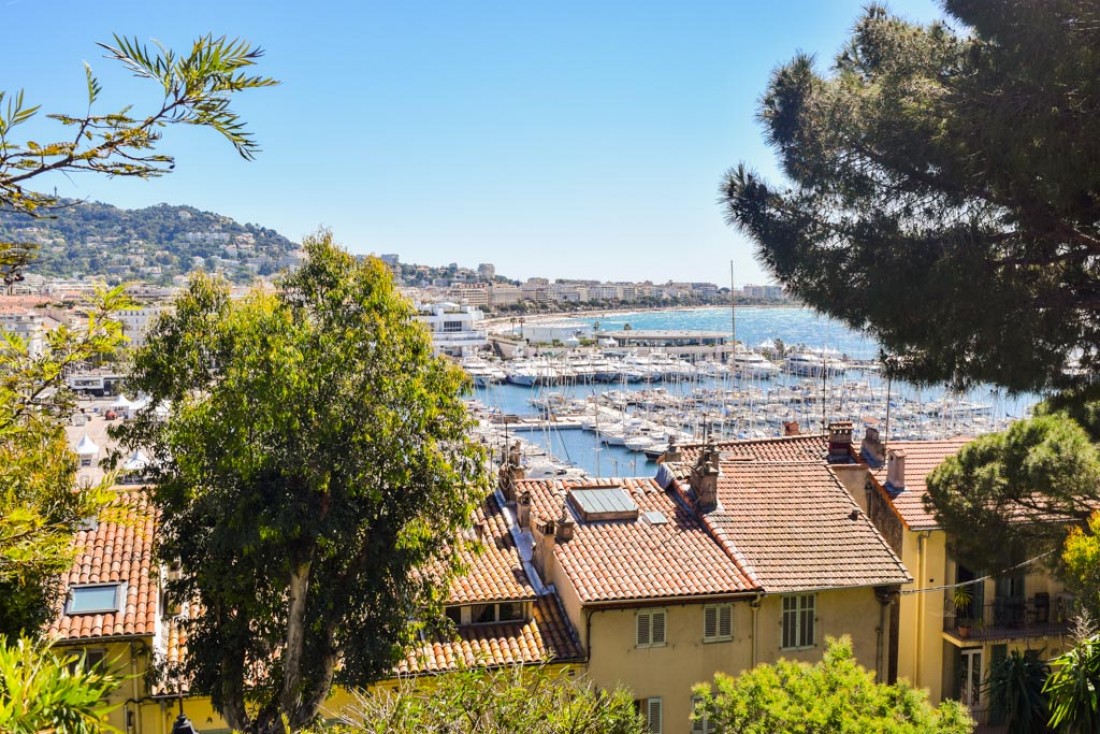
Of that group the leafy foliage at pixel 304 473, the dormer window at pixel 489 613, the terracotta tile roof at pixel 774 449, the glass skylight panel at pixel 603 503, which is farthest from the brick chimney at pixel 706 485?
the leafy foliage at pixel 304 473

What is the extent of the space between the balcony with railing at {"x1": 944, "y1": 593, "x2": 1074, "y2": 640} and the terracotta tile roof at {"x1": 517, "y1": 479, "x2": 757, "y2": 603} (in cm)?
606

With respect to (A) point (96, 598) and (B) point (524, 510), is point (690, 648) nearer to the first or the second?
(B) point (524, 510)

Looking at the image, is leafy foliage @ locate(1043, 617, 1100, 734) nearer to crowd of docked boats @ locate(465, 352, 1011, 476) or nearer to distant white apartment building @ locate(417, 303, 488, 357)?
crowd of docked boats @ locate(465, 352, 1011, 476)

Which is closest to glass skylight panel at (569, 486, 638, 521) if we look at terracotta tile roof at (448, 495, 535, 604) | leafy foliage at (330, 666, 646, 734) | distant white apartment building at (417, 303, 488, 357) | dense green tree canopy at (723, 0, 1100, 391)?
terracotta tile roof at (448, 495, 535, 604)

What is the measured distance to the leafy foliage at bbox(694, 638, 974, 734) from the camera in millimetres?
9805

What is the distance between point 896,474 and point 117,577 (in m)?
14.9

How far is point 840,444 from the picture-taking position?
20781 mm

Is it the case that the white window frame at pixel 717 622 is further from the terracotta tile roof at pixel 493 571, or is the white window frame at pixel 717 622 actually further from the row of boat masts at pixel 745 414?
the row of boat masts at pixel 745 414

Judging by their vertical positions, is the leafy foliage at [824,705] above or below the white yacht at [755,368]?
above

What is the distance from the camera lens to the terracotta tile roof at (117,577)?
12.6m

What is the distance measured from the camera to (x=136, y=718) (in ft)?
42.0

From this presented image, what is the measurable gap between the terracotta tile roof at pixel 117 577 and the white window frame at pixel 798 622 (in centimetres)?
A: 995

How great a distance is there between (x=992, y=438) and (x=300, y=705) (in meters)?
11.7

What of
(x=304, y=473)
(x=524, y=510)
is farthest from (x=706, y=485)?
(x=304, y=473)
